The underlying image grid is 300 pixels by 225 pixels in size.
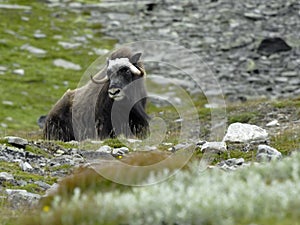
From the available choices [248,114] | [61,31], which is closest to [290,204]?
[248,114]

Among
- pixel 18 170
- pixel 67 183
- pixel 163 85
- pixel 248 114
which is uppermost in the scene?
pixel 67 183

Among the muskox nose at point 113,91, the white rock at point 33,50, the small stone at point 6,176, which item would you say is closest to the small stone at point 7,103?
the white rock at point 33,50

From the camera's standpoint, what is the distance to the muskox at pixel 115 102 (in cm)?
1916

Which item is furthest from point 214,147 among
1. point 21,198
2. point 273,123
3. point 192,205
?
point 273,123

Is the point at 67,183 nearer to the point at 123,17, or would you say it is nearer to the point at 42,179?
the point at 42,179

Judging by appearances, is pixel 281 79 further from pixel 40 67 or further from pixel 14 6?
pixel 14 6

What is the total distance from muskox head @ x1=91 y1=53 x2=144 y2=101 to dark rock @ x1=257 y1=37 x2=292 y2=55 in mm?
28254

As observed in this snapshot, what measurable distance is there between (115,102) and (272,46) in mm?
28985

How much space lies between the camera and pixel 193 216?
350 inches

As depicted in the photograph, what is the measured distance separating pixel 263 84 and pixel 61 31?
58.9 ft

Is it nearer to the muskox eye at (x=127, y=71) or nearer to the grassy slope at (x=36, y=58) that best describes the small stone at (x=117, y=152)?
the muskox eye at (x=127, y=71)

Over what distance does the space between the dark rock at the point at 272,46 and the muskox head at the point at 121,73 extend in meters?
28.3

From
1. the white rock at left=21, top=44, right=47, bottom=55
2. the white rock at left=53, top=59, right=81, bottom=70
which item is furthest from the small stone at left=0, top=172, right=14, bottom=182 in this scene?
the white rock at left=21, top=44, right=47, bottom=55

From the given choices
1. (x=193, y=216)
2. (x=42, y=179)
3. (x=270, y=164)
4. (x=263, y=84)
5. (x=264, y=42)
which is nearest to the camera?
(x=193, y=216)
